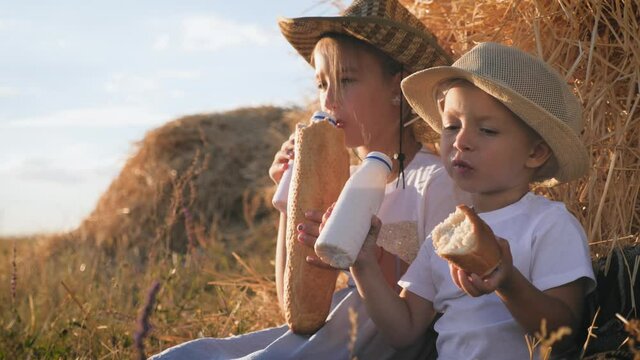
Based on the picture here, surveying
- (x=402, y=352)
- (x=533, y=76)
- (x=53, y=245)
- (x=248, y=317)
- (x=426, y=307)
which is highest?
(x=533, y=76)

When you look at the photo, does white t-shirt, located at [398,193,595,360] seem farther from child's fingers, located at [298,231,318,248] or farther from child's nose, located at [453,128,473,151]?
child's fingers, located at [298,231,318,248]

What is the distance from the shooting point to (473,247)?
82.4 inches

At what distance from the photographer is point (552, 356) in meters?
2.54

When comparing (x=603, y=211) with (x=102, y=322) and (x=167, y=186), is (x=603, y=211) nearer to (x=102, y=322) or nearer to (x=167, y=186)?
(x=102, y=322)

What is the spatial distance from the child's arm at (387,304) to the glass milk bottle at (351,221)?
0.07m

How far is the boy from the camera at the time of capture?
241 centimetres

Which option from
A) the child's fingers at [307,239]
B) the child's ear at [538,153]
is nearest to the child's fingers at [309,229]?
the child's fingers at [307,239]

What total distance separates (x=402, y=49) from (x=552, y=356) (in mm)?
1300

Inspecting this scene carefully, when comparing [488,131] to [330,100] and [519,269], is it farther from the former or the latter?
[330,100]

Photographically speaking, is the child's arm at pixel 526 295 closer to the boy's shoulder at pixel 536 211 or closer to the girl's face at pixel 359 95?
the boy's shoulder at pixel 536 211

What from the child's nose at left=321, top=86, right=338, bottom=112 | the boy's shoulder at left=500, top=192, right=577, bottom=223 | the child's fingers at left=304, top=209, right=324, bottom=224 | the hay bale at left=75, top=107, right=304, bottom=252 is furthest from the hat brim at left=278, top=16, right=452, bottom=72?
the hay bale at left=75, top=107, right=304, bottom=252

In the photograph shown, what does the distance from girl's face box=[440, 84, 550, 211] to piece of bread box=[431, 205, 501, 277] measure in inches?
11.4

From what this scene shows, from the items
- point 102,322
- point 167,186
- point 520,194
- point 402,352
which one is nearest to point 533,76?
point 520,194

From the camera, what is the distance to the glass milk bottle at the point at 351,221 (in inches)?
96.0
